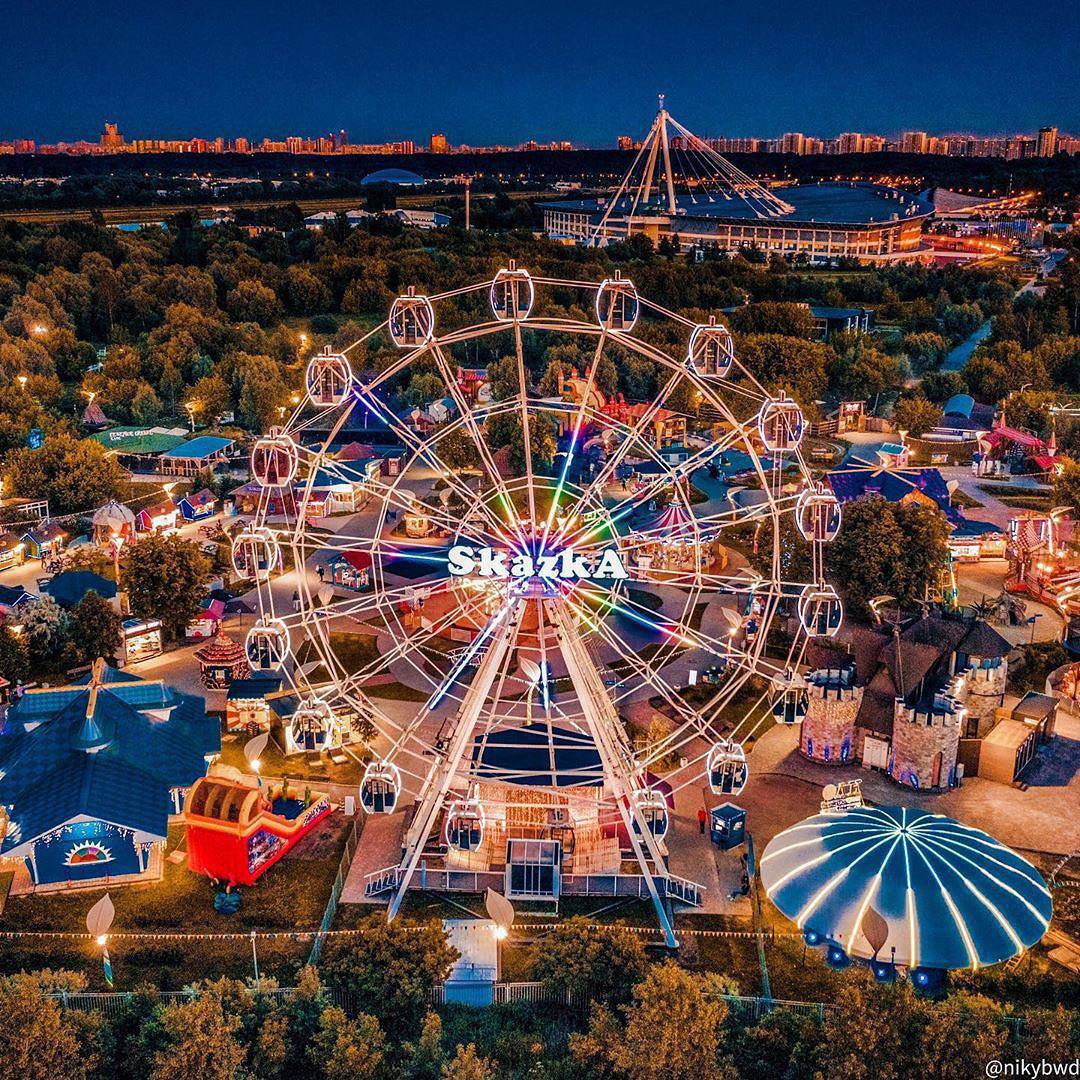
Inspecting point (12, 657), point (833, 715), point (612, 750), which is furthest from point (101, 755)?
point (833, 715)

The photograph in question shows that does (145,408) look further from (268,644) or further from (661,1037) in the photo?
(661,1037)

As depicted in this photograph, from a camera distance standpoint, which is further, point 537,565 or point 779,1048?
point 537,565

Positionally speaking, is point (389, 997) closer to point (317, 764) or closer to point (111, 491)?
point (317, 764)

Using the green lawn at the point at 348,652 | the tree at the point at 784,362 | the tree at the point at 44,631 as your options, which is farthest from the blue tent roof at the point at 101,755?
the tree at the point at 784,362

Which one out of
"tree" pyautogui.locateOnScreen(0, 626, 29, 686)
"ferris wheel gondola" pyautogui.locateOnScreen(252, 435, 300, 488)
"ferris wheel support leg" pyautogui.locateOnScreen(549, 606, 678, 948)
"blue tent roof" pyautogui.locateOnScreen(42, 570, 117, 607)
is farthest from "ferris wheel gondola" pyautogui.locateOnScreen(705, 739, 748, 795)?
"blue tent roof" pyautogui.locateOnScreen(42, 570, 117, 607)

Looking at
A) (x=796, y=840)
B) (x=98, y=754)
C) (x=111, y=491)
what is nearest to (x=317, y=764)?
(x=98, y=754)

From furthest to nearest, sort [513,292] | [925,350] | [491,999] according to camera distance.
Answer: [925,350] < [513,292] < [491,999]

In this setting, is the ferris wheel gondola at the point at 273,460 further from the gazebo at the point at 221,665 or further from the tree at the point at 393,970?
the gazebo at the point at 221,665
